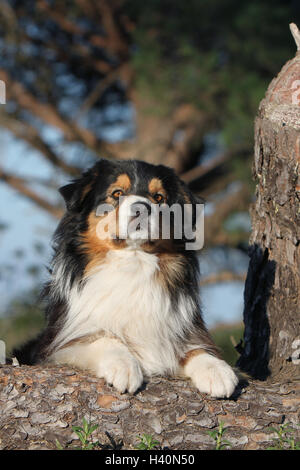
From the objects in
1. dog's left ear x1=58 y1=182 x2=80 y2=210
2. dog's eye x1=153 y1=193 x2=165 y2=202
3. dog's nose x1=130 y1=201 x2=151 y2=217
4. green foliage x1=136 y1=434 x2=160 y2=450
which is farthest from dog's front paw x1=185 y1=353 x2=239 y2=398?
dog's left ear x1=58 y1=182 x2=80 y2=210

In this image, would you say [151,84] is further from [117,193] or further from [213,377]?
[213,377]

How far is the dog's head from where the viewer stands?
350cm

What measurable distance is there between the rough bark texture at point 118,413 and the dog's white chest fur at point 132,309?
0.41 metres

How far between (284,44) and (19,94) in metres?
4.29

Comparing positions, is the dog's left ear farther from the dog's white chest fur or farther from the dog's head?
the dog's white chest fur

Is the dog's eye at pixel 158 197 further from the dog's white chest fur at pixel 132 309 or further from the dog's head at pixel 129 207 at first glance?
the dog's white chest fur at pixel 132 309

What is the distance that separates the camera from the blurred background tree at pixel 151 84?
26.5 feet

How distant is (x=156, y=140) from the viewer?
379 inches

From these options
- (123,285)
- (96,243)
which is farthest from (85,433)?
(96,243)

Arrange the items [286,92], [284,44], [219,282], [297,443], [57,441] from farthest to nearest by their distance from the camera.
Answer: [219,282]
[284,44]
[286,92]
[297,443]
[57,441]

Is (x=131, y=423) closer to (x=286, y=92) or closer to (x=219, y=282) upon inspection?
(x=286, y=92)

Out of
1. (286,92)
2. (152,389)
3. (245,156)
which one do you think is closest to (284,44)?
(245,156)

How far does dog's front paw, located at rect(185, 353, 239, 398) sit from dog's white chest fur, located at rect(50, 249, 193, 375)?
228 millimetres

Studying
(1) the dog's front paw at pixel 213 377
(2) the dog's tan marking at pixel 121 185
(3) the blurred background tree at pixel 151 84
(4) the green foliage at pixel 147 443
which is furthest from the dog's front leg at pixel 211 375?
(3) the blurred background tree at pixel 151 84
